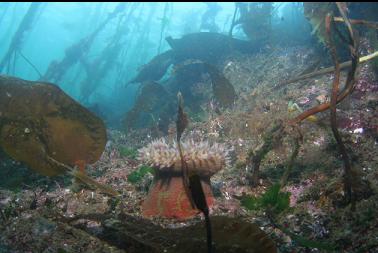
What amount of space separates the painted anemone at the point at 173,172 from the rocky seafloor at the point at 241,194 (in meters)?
0.17

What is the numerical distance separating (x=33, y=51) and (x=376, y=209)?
11604 centimetres

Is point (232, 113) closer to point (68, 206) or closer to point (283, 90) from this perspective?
point (283, 90)

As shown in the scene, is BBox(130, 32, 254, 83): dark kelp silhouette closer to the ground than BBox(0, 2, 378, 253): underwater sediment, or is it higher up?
higher up

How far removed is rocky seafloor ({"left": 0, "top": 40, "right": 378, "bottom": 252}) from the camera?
283cm

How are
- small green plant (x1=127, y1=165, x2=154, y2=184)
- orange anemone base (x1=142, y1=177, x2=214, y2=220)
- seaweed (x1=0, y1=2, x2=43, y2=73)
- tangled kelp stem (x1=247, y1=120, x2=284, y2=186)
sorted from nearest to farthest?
orange anemone base (x1=142, y1=177, x2=214, y2=220), tangled kelp stem (x1=247, y1=120, x2=284, y2=186), small green plant (x1=127, y1=165, x2=154, y2=184), seaweed (x1=0, y1=2, x2=43, y2=73)

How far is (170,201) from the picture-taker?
12.6 feet

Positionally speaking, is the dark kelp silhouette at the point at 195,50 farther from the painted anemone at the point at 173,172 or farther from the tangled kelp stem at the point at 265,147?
the painted anemone at the point at 173,172

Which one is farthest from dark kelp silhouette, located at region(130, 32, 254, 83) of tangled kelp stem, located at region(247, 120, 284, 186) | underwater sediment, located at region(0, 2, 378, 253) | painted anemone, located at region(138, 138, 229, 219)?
painted anemone, located at region(138, 138, 229, 219)

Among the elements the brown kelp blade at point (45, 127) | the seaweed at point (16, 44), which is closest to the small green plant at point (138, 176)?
the brown kelp blade at point (45, 127)

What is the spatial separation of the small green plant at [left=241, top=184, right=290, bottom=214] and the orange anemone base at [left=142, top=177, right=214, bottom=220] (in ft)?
2.19

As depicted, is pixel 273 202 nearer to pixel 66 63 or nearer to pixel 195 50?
pixel 195 50

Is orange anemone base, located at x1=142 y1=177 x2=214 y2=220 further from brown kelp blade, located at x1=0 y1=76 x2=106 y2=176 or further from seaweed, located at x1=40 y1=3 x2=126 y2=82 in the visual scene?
seaweed, located at x1=40 y1=3 x2=126 y2=82

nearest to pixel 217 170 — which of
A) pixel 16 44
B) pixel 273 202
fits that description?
pixel 273 202

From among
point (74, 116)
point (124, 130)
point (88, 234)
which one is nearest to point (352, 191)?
point (88, 234)
